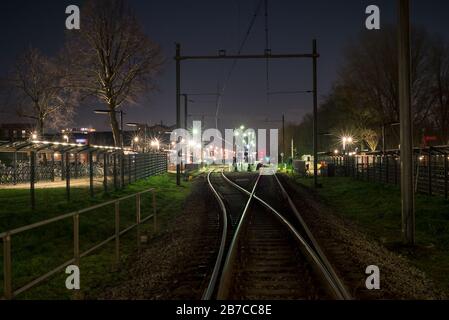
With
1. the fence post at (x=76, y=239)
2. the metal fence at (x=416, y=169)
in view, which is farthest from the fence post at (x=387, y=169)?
the fence post at (x=76, y=239)

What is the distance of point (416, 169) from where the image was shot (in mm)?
22703

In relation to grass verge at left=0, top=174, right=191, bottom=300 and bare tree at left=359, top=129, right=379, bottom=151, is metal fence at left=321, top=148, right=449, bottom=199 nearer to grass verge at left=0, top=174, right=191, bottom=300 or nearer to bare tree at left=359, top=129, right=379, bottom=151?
grass verge at left=0, top=174, right=191, bottom=300

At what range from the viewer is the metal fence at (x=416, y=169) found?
66.4ft

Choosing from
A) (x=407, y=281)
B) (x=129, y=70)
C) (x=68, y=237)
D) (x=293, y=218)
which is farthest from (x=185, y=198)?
(x=407, y=281)

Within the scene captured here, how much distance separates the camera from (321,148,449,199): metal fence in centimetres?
2025

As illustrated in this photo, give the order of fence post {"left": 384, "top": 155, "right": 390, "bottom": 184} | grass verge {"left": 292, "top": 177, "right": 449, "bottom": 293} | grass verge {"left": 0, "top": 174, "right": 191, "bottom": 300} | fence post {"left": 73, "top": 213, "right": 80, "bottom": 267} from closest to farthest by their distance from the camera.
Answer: fence post {"left": 73, "top": 213, "right": 80, "bottom": 267}, grass verge {"left": 0, "top": 174, "right": 191, "bottom": 300}, grass verge {"left": 292, "top": 177, "right": 449, "bottom": 293}, fence post {"left": 384, "top": 155, "right": 390, "bottom": 184}

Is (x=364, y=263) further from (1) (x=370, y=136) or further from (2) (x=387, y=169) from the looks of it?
(1) (x=370, y=136)

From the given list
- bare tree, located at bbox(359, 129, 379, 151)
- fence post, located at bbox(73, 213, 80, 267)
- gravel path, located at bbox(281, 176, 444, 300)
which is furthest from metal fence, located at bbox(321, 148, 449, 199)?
fence post, located at bbox(73, 213, 80, 267)

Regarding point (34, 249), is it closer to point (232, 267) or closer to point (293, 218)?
Result: point (232, 267)

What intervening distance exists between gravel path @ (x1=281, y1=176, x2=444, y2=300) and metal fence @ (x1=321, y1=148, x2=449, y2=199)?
313 inches

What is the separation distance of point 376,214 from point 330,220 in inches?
108

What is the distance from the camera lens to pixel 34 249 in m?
11.2

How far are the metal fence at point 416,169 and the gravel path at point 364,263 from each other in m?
7.94
